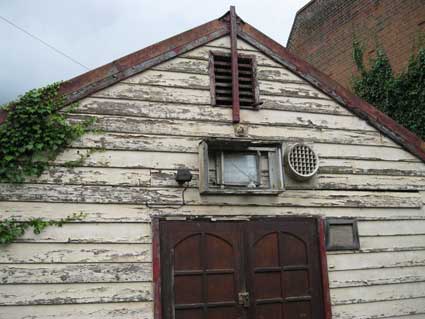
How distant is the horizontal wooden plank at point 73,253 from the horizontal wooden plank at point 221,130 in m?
1.38

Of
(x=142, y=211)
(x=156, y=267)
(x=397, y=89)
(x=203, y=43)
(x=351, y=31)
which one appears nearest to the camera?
(x=156, y=267)

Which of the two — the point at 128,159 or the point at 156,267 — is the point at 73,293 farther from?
the point at 128,159

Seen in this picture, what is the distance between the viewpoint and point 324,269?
6.30m

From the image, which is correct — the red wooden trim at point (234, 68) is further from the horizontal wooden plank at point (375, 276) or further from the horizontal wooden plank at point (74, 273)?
the horizontal wooden plank at point (375, 276)

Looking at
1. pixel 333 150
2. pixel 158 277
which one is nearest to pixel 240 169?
pixel 333 150

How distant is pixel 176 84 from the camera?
20.5 feet

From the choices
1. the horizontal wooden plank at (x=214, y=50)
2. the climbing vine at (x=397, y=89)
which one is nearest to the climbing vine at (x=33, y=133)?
the horizontal wooden plank at (x=214, y=50)

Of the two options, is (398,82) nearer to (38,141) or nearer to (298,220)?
(298,220)

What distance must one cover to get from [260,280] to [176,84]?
2.66 metres

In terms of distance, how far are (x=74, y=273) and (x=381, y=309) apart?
4010mm

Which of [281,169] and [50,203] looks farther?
[281,169]

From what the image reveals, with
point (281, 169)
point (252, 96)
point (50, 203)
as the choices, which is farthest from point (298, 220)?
point (50, 203)

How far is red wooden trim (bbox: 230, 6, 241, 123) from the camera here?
638 cm

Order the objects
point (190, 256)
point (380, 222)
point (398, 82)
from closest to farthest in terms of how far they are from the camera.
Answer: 1. point (190, 256)
2. point (380, 222)
3. point (398, 82)
